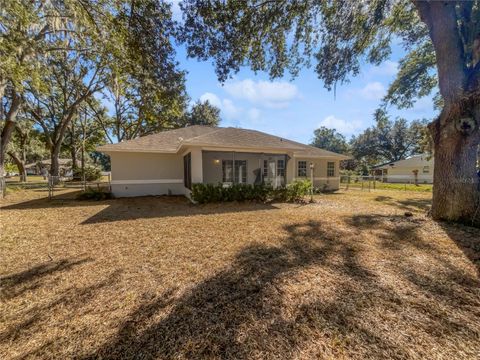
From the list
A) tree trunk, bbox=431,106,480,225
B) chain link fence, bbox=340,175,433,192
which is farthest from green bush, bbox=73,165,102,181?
tree trunk, bbox=431,106,480,225

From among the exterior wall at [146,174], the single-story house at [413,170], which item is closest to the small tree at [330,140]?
the single-story house at [413,170]

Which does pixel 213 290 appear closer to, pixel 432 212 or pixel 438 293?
pixel 438 293

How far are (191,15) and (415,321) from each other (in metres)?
7.67

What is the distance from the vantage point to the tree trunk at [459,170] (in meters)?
5.23

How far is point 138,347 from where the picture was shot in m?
1.87

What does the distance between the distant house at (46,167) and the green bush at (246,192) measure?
26.6 m

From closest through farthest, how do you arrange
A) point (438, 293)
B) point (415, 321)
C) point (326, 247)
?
point (415, 321) < point (438, 293) < point (326, 247)

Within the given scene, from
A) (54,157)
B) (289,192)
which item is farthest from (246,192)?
(54,157)

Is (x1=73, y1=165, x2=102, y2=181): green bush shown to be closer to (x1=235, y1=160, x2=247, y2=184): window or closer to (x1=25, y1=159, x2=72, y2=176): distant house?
(x1=25, y1=159, x2=72, y2=176): distant house

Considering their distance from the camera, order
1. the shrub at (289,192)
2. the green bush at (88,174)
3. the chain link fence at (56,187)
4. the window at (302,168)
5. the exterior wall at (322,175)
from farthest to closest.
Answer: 1. the green bush at (88,174)
2. the exterior wall at (322,175)
3. the window at (302,168)
4. the chain link fence at (56,187)
5. the shrub at (289,192)

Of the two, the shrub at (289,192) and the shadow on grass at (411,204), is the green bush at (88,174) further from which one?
the shadow on grass at (411,204)

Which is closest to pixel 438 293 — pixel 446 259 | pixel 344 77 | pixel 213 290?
pixel 446 259

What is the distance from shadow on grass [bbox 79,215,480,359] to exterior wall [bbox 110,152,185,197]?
10.4 metres

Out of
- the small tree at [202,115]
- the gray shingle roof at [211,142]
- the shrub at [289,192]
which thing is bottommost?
the shrub at [289,192]
